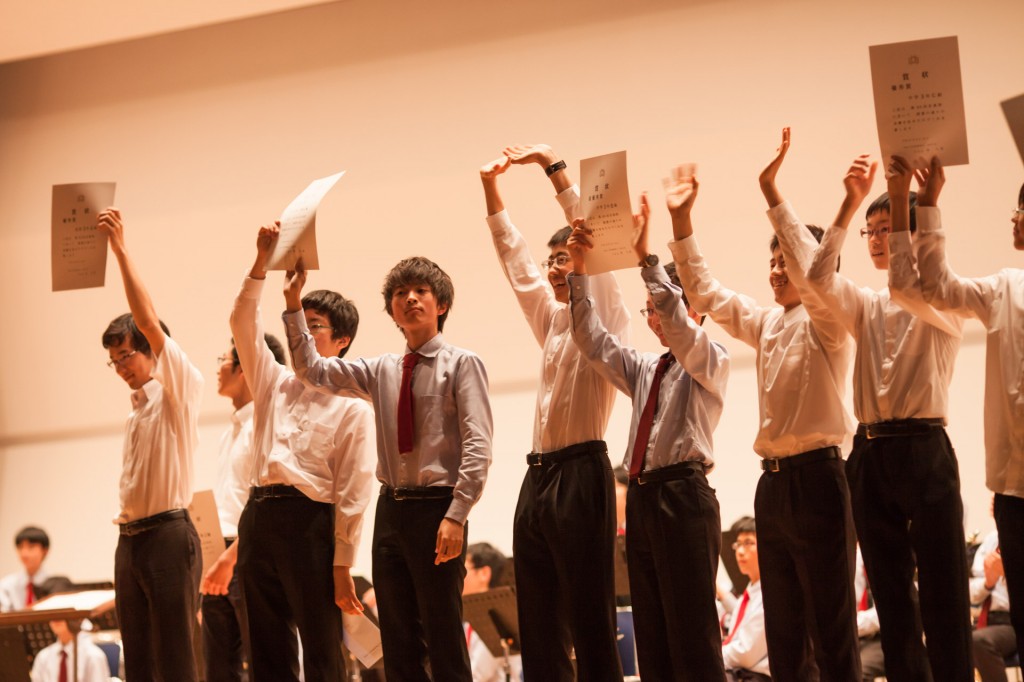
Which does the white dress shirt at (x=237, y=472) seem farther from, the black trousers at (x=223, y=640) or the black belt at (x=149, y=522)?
the black belt at (x=149, y=522)

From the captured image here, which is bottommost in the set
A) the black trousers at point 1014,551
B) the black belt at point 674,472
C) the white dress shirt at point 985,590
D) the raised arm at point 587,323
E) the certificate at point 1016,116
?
the white dress shirt at point 985,590

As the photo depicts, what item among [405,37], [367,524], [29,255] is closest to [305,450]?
[367,524]

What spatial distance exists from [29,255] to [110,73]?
1618 millimetres

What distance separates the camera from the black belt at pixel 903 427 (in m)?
3.26

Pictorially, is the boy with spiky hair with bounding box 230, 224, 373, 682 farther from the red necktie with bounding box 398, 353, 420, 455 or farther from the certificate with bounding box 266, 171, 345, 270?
the red necktie with bounding box 398, 353, 420, 455

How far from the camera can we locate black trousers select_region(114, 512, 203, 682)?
415cm

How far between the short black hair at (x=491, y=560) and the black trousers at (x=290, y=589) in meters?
2.76

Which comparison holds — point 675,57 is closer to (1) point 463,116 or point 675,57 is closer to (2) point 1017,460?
(1) point 463,116

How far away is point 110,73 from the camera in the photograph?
28.7ft

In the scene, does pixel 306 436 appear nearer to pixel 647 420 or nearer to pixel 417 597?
pixel 417 597

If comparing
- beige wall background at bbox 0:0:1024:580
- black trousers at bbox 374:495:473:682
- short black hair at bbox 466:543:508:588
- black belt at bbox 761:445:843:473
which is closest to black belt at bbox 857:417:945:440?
black belt at bbox 761:445:843:473

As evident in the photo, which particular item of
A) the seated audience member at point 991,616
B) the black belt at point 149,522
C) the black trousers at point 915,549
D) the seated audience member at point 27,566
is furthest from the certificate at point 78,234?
the seated audience member at point 27,566

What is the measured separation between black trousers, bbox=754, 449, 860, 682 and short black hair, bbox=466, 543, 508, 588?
3.21 metres

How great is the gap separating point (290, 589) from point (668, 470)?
1348mm
